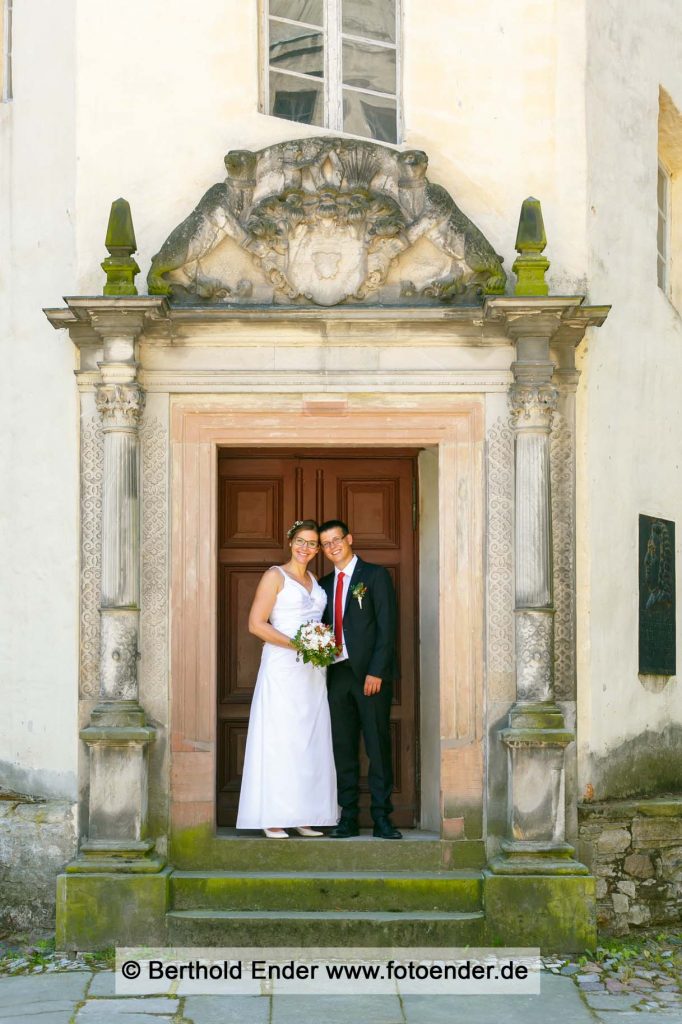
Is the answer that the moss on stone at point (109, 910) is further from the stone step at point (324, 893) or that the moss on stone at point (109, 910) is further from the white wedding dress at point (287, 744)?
the white wedding dress at point (287, 744)

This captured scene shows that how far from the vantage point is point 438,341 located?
8195 mm

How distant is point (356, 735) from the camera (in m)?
8.54

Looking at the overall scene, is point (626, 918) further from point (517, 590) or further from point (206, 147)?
point (206, 147)

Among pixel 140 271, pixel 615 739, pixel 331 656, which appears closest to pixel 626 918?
pixel 615 739

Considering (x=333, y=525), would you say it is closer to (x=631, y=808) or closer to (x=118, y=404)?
(x=118, y=404)

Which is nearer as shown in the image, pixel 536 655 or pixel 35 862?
pixel 536 655

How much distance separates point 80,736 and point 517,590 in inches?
101

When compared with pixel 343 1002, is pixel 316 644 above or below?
above

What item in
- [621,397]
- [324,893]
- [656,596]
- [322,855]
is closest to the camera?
[324,893]

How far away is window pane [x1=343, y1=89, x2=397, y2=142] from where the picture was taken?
8.64m

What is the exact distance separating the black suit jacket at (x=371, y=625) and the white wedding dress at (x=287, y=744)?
25 cm

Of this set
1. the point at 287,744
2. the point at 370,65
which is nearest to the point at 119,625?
the point at 287,744

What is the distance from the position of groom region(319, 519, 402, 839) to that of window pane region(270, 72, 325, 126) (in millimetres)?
2464

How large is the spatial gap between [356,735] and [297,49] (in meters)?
4.17
